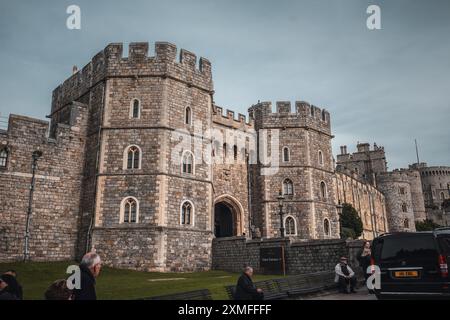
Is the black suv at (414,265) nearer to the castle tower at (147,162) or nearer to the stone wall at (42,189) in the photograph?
the castle tower at (147,162)

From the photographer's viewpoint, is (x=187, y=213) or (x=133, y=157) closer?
(x=133, y=157)

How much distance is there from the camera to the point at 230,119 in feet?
90.3

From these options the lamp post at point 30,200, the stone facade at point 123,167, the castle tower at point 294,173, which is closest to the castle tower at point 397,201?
the castle tower at point 294,173

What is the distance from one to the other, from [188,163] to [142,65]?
5.85m

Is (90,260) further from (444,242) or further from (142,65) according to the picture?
(142,65)

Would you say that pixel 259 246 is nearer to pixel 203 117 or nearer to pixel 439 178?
pixel 203 117

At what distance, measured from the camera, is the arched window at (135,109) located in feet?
67.6

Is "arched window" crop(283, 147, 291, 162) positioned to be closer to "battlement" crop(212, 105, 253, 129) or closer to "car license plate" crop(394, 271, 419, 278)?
"battlement" crop(212, 105, 253, 129)

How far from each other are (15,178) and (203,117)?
1005 cm

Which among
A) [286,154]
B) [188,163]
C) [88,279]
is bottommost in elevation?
[88,279]

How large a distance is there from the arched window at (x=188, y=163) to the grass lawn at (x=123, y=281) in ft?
17.5

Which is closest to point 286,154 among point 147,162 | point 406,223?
point 147,162
